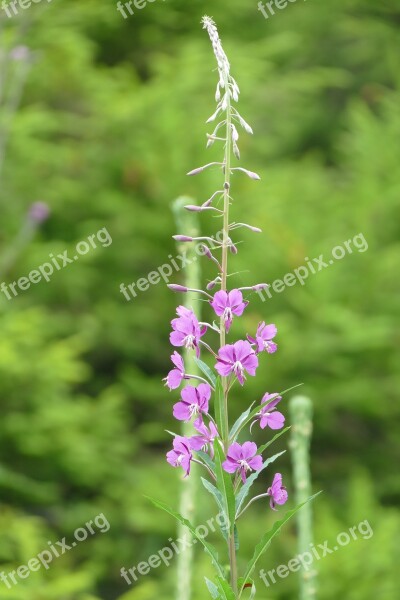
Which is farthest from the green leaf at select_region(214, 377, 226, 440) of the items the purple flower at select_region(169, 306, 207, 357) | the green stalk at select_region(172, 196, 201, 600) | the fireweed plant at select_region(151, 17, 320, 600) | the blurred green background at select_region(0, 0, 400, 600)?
the blurred green background at select_region(0, 0, 400, 600)

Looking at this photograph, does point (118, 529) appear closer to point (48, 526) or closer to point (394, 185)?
point (48, 526)

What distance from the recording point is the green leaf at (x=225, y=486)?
58.6 inches

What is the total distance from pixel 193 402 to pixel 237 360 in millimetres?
106

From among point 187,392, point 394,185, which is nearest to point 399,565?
point 394,185

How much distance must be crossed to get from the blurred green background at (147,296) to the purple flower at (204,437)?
396 cm

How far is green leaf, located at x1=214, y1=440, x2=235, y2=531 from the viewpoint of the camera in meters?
1.49

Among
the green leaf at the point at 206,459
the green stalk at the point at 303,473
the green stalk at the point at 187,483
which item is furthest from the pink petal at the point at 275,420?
the green stalk at the point at 303,473

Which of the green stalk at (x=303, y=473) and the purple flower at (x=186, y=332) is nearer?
the purple flower at (x=186, y=332)

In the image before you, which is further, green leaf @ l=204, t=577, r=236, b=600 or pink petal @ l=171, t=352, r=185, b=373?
pink petal @ l=171, t=352, r=185, b=373

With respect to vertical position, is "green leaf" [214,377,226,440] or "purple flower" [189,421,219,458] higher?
"green leaf" [214,377,226,440]

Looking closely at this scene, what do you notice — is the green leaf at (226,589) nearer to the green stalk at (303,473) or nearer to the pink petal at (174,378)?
the pink petal at (174,378)

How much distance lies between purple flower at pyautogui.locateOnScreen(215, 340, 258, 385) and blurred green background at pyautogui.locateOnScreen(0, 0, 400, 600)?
4034 mm

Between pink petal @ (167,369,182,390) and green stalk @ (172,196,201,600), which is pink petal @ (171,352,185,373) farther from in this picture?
green stalk @ (172,196,201,600)

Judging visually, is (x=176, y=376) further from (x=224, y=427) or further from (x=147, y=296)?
(x=147, y=296)
